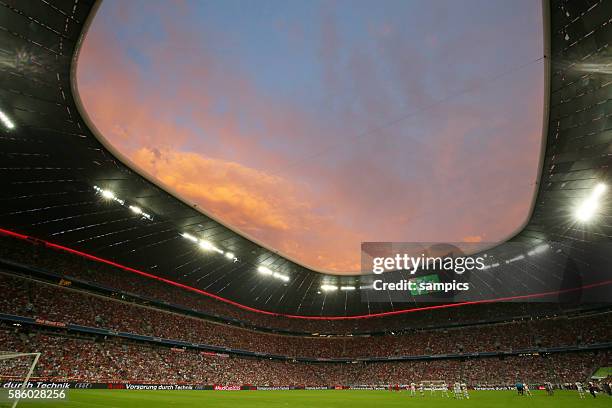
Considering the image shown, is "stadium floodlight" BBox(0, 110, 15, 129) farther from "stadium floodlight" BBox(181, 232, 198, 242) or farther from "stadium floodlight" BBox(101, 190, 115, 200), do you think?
"stadium floodlight" BBox(181, 232, 198, 242)

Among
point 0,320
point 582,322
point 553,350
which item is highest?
point 582,322

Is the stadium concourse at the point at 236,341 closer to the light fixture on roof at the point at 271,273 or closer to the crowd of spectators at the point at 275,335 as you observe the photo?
the crowd of spectators at the point at 275,335

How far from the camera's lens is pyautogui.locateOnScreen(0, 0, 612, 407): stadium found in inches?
684

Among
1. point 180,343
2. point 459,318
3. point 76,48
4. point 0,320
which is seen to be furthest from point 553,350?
point 0,320

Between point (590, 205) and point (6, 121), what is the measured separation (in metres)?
40.0

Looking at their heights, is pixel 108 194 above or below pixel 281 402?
above

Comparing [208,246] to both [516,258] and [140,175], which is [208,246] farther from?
[516,258]

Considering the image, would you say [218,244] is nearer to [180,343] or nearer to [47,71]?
[180,343]

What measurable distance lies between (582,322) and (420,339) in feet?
72.6

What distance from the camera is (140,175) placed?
2622 centimetres

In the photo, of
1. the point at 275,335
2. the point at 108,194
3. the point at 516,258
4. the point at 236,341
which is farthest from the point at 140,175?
the point at 275,335

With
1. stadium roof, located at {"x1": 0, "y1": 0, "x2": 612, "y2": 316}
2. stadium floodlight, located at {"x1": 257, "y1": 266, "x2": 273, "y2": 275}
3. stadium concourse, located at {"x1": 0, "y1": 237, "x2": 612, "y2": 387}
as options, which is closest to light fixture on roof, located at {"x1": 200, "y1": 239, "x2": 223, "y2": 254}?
stadium roof, located at {"x1": 0, "y1": 0, "x2": 612, "y2": 316}

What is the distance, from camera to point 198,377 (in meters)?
42.9

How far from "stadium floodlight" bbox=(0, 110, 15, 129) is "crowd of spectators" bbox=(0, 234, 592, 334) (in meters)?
19.4
